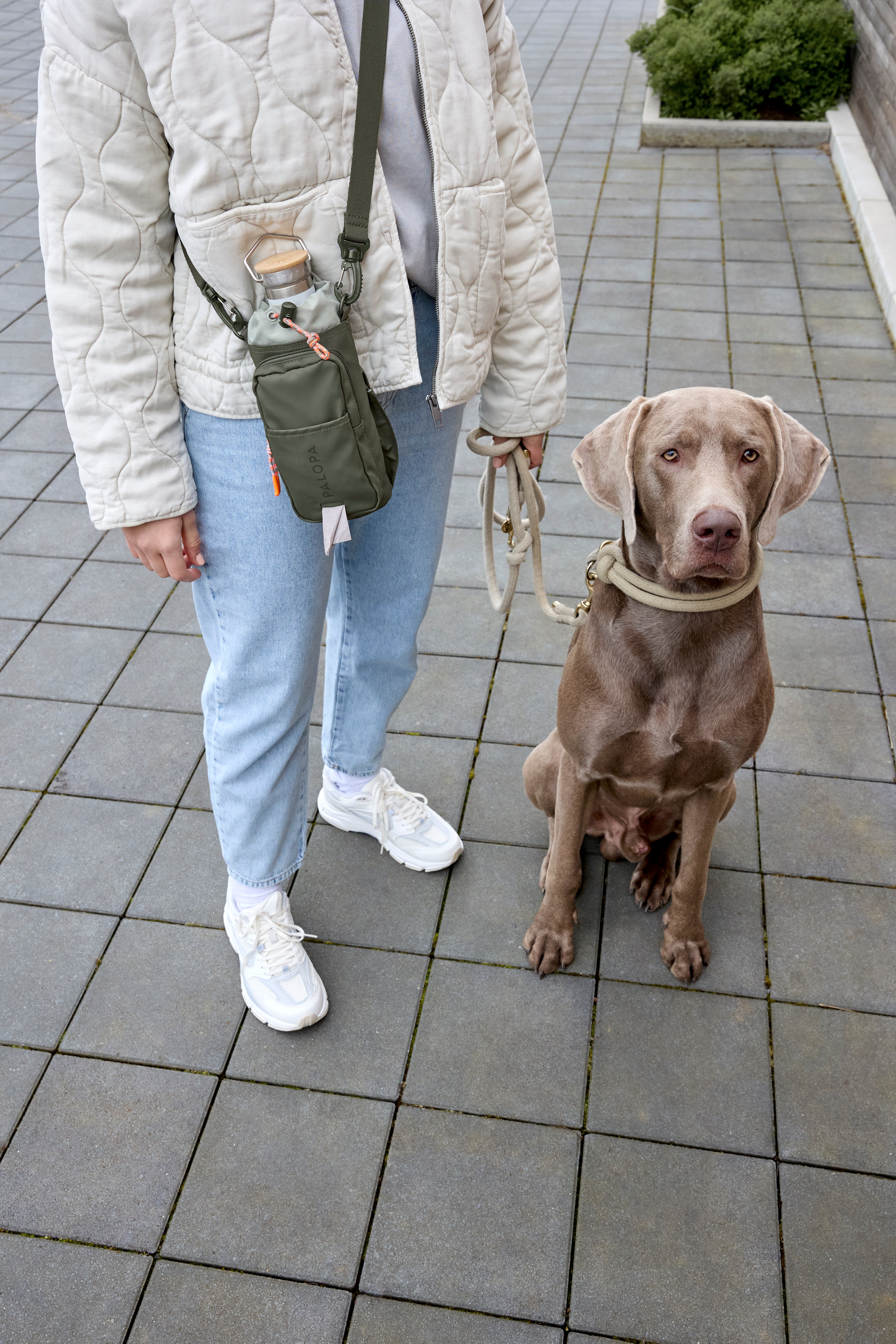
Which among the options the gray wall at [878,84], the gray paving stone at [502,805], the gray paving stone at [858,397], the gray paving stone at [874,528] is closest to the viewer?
the gray paving stone at [502,805]

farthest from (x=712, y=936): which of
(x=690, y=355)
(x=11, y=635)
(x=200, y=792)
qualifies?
(x=690, y=355)

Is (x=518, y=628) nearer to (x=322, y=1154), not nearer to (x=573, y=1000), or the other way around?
(x=573, y=1000)

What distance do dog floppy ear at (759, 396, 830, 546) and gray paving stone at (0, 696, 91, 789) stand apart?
2.12 m

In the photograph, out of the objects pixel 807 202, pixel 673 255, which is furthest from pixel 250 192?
pixel 807 202

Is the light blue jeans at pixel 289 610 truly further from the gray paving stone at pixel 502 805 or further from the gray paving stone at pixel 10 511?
the gray paving stone at pixel 10 511

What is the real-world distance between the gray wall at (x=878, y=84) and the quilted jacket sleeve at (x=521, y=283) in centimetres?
489

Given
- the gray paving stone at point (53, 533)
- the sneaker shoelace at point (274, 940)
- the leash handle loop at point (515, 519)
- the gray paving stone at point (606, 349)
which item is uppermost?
the leash handle loop at point (515, 519)

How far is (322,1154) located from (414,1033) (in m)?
0.33

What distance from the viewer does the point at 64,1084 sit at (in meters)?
2.26

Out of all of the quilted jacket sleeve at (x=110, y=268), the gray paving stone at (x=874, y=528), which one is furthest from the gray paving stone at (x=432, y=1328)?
Answer: the gray paving stone at (x=874, y=528)

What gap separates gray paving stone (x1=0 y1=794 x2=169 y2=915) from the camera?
8.68 ft

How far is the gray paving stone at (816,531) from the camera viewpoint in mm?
3703

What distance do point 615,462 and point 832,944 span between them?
1.33 metres

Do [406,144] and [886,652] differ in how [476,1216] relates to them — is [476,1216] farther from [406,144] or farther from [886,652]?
[886,652]
